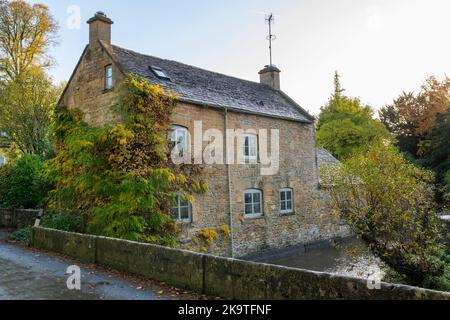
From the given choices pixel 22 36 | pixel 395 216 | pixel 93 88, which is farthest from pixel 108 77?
pixel 22 36

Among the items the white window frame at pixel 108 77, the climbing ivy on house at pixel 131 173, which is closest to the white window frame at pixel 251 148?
the climbing ivy on house at pixel 131 173

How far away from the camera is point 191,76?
59.1 feet

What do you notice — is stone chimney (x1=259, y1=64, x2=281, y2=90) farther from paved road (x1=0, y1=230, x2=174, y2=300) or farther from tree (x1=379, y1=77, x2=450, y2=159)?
tree (x1=379, y1=77, x2=450, y2=159)

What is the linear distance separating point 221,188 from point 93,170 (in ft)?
17.3

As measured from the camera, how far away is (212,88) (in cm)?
1781

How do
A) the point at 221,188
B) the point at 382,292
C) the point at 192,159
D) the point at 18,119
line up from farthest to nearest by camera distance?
1. the point at 18,119
2. the point at 221,188
3. the point at 192,159
4. the point at 382,292

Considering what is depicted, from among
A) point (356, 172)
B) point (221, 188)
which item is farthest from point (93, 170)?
point (356, 172)

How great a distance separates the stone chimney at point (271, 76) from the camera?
23500 millimetres

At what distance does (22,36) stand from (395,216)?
29.1 meters

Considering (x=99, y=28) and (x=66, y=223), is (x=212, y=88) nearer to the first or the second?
(x=99, y=28)

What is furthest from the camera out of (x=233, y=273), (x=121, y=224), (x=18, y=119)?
(x=18, y=119)
